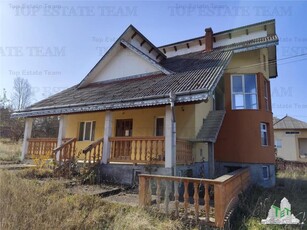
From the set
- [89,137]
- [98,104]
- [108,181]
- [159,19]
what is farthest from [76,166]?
[159,19]

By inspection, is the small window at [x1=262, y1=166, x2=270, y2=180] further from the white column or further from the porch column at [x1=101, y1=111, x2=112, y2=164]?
the porch column at [x1=101, y1=111, x2=112, y2=164]

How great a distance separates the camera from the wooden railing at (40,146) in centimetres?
1231

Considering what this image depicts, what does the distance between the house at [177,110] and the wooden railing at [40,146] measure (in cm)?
6

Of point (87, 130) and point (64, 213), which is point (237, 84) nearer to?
point (87, 130)

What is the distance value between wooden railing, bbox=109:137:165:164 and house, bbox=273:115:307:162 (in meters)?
23.8

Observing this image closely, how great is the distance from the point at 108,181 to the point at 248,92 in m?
8.86

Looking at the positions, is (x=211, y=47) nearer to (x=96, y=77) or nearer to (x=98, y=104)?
(x=96, y=77)

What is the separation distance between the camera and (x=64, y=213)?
5.01 m

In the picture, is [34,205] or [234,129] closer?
[34,205]

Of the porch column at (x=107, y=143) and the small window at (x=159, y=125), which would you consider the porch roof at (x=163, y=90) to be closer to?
the porch column at (x=107, y=143)

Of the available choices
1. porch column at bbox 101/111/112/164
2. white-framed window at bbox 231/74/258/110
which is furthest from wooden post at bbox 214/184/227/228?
white-framed window at bbox 231/74/258/110

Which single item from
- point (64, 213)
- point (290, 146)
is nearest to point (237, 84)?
point (64, 213)

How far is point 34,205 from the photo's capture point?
5.22 meters

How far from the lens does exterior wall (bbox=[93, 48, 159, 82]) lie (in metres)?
12.7
